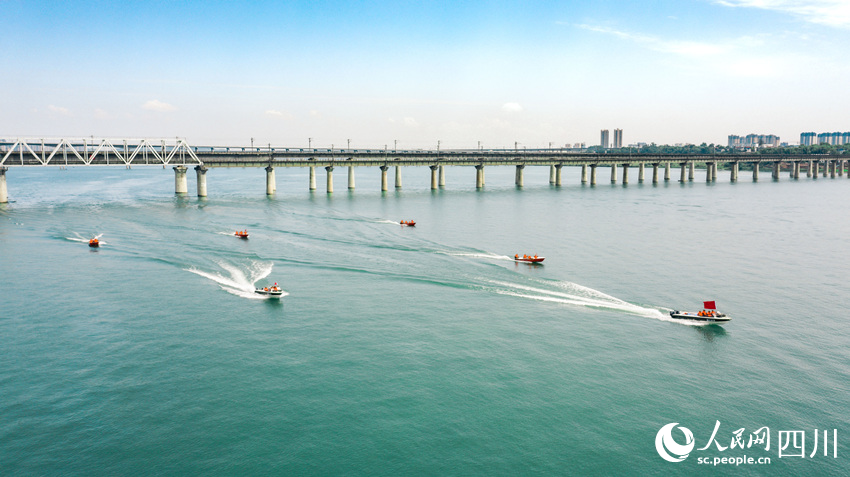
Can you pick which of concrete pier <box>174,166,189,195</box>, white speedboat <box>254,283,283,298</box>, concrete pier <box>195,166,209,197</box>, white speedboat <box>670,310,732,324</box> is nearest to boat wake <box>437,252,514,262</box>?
white speedboat <box>254,283,283,298</box>

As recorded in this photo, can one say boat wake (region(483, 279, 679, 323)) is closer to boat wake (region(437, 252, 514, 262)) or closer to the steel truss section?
boat wake (region(437, 252, 514, 262))

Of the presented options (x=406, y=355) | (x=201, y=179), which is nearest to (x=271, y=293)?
(x=406, y=355)

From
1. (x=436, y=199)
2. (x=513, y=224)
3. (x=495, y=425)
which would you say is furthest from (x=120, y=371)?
(x=436, y=199)

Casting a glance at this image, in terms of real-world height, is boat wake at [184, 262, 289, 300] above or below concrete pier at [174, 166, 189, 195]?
below

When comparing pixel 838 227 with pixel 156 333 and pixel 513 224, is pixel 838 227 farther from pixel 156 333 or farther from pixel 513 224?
pixel 156 333

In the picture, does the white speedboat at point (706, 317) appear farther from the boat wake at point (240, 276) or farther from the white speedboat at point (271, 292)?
the boat wake at point (240, 276)

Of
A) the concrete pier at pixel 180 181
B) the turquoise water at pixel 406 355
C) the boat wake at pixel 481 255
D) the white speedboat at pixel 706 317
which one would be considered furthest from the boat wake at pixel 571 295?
the concrete pier at pixel 180 181
